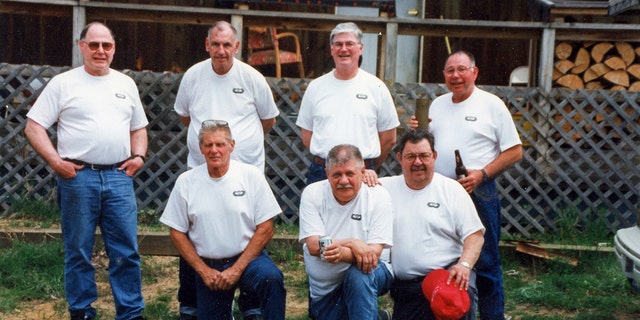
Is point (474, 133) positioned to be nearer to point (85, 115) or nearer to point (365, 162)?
point (365, 162)

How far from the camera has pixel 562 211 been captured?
7855 mm

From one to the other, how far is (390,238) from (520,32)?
408cm

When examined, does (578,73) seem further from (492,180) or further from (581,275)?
(492,180)

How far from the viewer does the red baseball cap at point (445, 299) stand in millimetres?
4512

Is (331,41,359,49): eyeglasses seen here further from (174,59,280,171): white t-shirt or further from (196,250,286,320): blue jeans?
(196,250,286,320): blue jeans

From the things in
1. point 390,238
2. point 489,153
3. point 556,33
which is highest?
point 556,33

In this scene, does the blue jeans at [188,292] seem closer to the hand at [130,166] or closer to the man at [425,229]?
the hand at [130,166]

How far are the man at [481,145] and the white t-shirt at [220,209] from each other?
1127 millimetres

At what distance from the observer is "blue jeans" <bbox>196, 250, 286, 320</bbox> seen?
4852mm

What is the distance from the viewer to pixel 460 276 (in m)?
4.61

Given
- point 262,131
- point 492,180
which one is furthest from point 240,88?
point 492,180

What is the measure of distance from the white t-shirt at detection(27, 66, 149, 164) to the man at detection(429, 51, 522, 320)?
1923mm

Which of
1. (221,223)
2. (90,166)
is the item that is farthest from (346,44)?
(90,166)

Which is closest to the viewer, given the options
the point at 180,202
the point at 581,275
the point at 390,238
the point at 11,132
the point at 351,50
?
the point at 390,238
